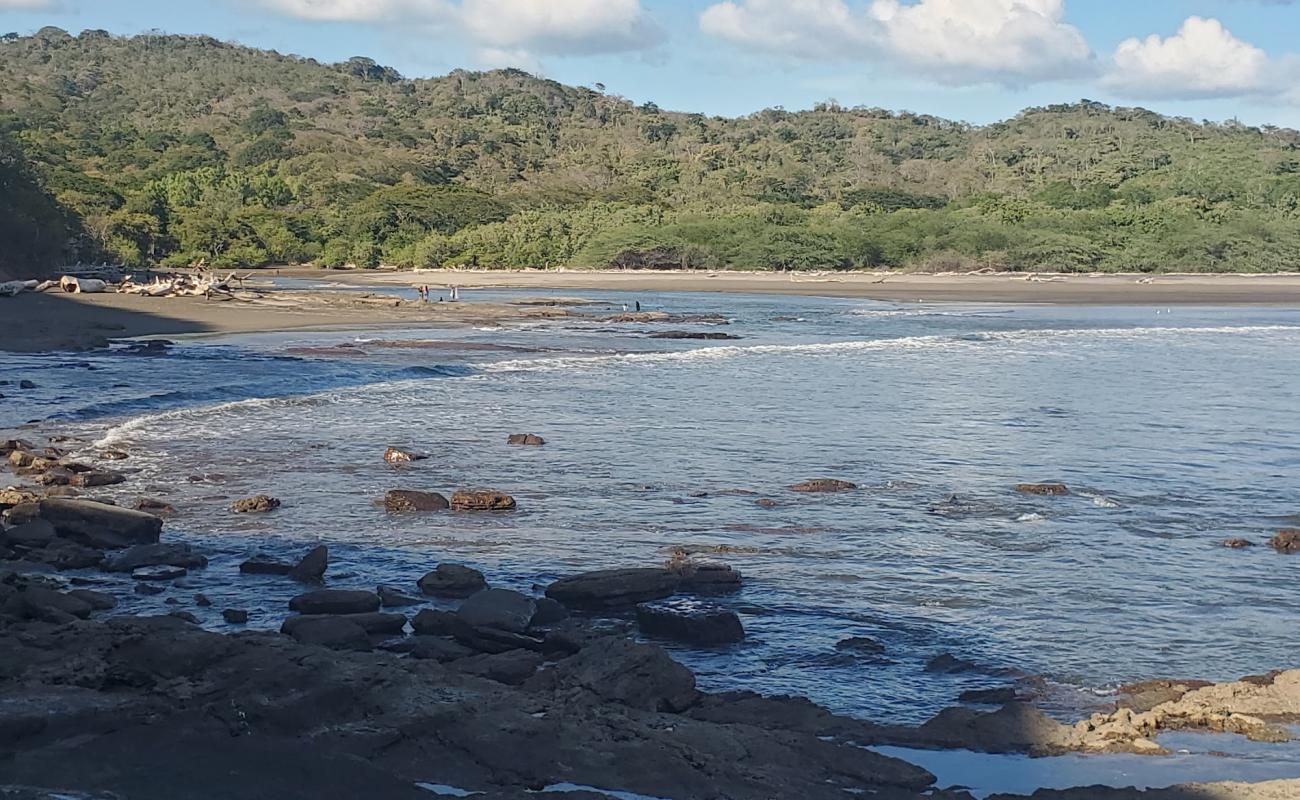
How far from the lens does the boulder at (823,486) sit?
14297 millimetres

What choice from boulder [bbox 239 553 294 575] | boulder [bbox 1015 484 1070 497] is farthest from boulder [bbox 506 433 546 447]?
boulder [bbox 239 553 294 575]

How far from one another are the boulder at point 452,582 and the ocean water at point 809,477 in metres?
0.41

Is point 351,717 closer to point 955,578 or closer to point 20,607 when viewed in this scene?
point 20,607

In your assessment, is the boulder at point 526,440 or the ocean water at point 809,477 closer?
the ocean water at point 809,477

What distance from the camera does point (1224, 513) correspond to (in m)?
13.3

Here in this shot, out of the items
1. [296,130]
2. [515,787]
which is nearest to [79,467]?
[515,787]

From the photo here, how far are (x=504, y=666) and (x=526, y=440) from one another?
1003cm

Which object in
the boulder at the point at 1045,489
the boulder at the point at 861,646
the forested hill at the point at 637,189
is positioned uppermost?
the forested hill at the point at 637,189

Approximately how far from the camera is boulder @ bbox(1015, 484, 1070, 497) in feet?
47.0

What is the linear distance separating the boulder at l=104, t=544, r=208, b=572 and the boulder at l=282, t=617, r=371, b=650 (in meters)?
2.53

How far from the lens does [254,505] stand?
12.8 meters

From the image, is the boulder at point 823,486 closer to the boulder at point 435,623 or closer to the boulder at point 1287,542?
the boulder at point 1287,542

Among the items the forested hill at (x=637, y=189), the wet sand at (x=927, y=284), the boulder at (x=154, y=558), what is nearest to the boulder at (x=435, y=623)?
the boulder at (x=154, y=558)

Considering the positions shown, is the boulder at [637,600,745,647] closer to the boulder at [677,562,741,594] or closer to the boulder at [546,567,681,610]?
the boulder at [546,567,681,610]
